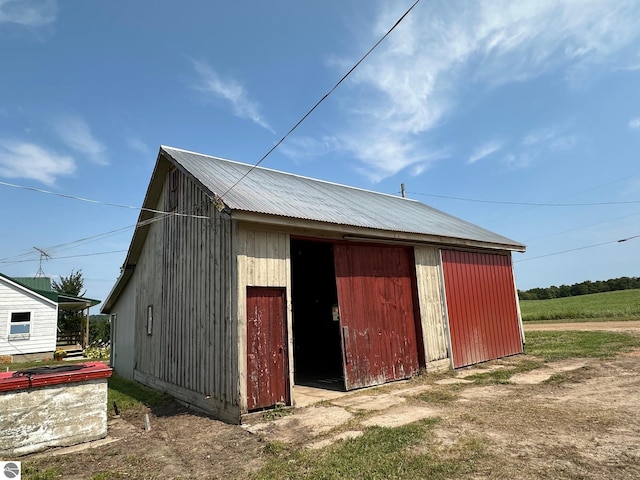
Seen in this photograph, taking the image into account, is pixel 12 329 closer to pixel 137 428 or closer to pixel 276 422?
pixel 137 428

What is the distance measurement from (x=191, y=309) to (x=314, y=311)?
5.99 metres

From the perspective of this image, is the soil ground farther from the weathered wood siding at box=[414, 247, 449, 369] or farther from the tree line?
the tree line

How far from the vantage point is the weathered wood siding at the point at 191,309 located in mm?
6793

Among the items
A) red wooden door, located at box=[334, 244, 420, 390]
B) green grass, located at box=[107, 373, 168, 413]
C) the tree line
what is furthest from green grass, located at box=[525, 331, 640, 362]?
the tree line

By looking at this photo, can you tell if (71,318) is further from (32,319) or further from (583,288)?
(583,288)

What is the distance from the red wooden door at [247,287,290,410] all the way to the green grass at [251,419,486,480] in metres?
1.73

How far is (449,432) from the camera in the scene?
196 inches

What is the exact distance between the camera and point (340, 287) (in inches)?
329

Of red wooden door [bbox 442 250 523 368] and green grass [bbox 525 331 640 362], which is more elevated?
red wooden door [bbox 442 250 523 368]

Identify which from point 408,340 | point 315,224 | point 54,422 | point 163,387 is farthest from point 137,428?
point 408,340

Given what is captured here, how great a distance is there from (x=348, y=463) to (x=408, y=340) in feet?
18.4

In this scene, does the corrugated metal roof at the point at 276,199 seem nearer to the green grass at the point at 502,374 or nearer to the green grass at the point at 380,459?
the green grass at the point at 502,374

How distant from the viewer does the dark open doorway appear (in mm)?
12828

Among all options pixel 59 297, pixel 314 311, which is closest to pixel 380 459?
pixel 314 311
